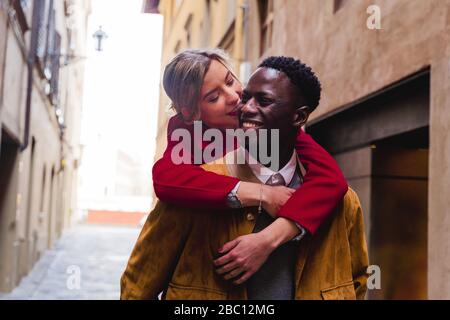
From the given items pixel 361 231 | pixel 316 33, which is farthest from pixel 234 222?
pixel 316 33

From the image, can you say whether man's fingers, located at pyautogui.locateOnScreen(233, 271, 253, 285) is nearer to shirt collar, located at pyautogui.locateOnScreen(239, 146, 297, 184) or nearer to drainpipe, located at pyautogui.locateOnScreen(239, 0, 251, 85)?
shirt collar, located at pyautogui.locateOnScreen(239, 146, 297, 184)

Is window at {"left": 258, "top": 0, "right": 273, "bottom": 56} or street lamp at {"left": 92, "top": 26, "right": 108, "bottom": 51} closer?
street lamp at {"left": 92, "top": 26, "right": 108, "bottom": 51}

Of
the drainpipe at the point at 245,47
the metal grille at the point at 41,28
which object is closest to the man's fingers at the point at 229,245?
the drainpipe at the point at 245,47

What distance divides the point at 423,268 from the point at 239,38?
649cm

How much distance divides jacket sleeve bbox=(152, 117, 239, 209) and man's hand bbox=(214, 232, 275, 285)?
0.10 metres

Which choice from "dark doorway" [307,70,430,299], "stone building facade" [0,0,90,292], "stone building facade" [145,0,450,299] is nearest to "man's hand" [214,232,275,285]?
"stone building facade" [145,0,450,299]

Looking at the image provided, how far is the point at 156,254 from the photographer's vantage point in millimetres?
1635

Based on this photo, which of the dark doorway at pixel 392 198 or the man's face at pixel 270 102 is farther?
the dark doorway at pixel 392 198

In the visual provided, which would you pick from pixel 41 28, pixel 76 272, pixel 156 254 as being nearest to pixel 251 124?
pixel 156 254

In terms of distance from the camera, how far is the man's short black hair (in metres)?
1.58

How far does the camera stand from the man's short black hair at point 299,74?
1.58 meters

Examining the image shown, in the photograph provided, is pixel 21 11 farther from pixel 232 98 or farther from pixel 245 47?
pixel 232 98

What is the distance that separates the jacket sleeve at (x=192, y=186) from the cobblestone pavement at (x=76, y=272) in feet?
6.35

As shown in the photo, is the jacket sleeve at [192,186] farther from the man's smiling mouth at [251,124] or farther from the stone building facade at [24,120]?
the stone building facade at [24,120]
